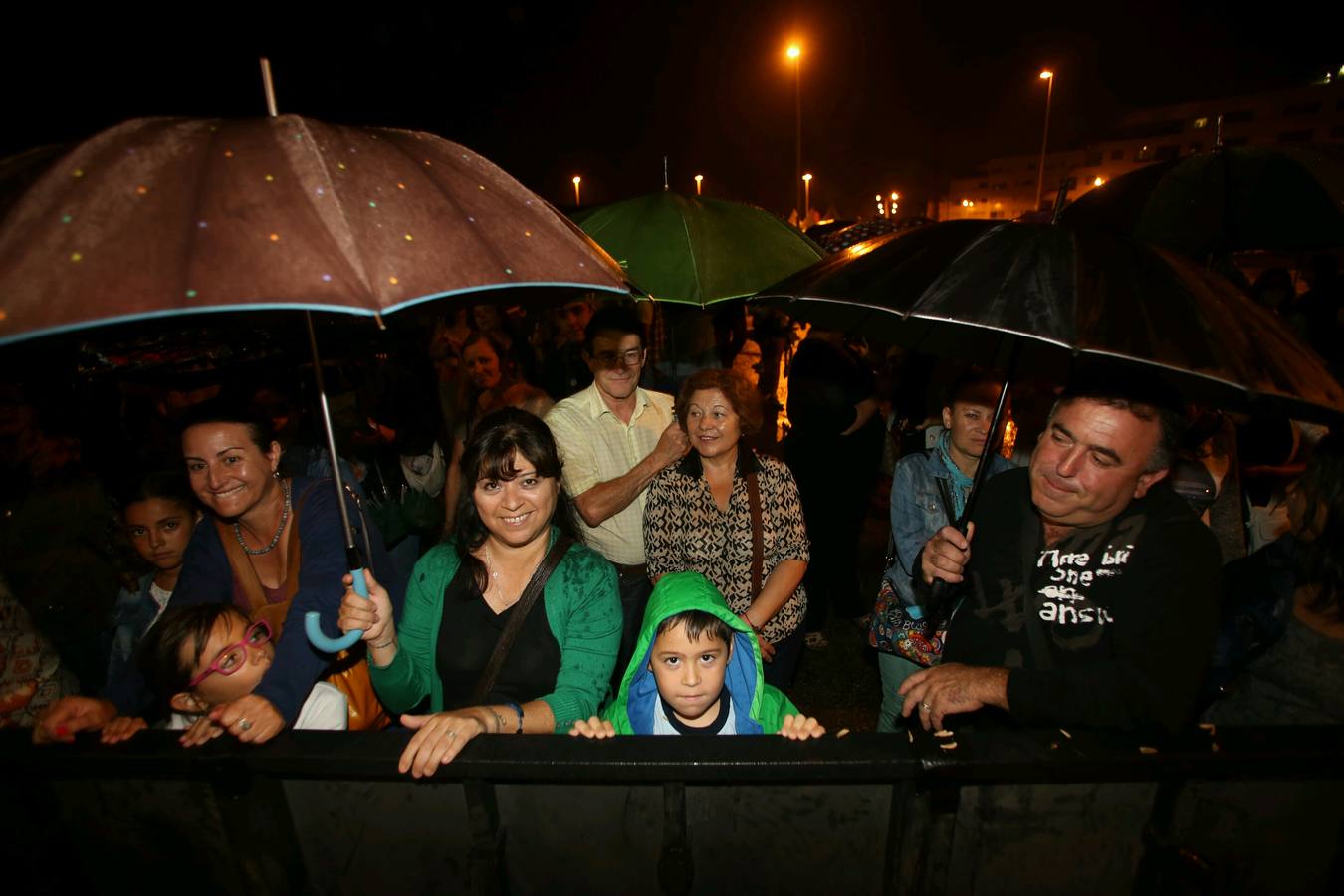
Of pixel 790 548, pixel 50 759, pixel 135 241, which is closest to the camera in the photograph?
pixel 135 241

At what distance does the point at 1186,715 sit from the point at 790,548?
63.3 inches

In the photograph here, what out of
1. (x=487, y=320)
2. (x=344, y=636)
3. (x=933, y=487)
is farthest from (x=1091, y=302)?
(x=487, y=320)

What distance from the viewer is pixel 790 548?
9.98 feet

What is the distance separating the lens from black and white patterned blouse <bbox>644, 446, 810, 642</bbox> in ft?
9.83

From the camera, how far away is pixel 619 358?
335cm

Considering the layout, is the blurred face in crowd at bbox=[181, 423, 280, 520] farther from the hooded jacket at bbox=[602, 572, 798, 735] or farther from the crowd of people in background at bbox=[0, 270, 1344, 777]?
the hooded jacket at bbox=[602, 572, 798, 735]

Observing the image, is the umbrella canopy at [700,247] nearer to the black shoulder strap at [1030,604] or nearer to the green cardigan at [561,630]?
the green cardigan at [561,630]

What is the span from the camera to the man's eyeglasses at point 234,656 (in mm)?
2111

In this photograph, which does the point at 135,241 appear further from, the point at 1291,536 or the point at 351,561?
the point at 1291,536

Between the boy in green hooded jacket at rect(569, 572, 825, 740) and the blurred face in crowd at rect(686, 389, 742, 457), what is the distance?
2.50ft

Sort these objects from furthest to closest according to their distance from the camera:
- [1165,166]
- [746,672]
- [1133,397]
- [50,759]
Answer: [1165,166]
[746,672]
[1133,397]
[50,759]

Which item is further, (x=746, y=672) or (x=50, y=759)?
(x=746, y=672)

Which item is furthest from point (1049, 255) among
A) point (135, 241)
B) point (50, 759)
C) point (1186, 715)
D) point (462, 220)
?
point (50, 759)

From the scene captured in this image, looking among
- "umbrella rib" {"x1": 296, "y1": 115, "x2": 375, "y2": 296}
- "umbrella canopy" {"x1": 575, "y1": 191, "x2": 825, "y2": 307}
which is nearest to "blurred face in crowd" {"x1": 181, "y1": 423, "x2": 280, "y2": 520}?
"umbrella rib" {"x1": 296, "y1": 115, "x2": 375, "y2": 296}
